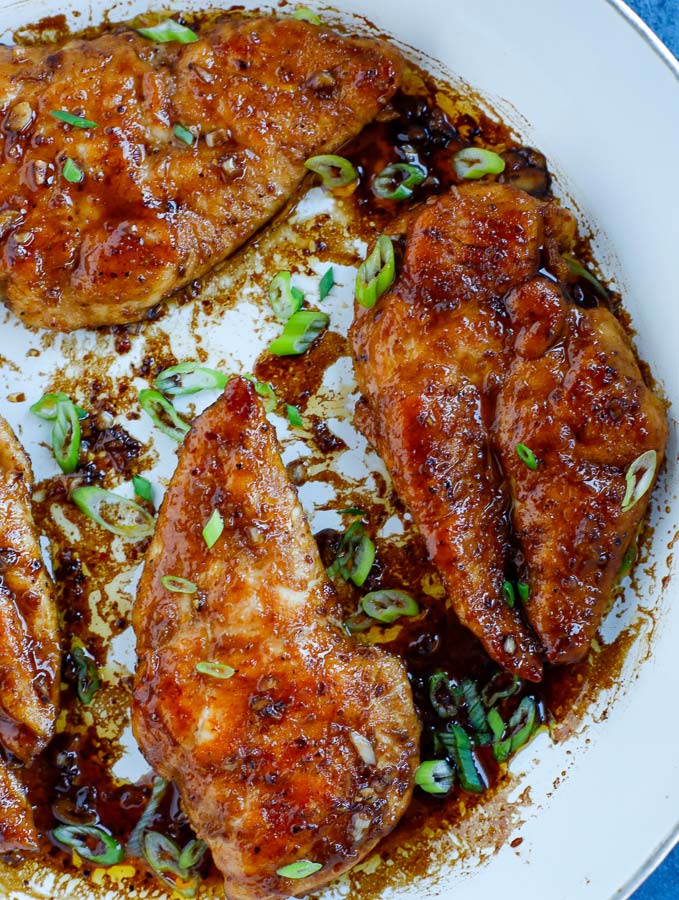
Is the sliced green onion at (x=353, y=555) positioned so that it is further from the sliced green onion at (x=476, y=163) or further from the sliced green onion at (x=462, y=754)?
the sliced green onion at (x=476, y=163)

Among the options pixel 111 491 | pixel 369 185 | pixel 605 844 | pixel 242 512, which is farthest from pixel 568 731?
pixel 369 185

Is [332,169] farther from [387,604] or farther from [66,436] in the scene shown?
[387,604]

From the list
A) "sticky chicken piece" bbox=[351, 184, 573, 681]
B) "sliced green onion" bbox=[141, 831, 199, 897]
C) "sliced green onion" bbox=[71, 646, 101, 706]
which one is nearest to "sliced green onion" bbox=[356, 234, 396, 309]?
"sticky chicken piece" bbox=[351, 184, 573, 681]

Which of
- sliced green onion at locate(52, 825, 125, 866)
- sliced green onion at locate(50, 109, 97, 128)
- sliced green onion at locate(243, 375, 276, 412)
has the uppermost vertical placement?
sliced green onion at locate(50, 109, 97, 128)

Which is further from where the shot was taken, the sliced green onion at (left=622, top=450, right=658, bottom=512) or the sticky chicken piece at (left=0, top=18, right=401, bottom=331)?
the sticky chicken piece at (left=0, top=18, right=401, bottom=331)

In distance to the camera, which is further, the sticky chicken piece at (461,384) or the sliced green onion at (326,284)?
the sliced green onion at (326,284)

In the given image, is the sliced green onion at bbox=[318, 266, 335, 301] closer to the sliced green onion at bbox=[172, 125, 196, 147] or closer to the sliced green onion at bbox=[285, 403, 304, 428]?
the sliced green onion at bbox=[285, 403, 304, 428]

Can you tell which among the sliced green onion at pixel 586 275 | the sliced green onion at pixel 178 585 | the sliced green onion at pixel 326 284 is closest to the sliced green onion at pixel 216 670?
the sliced green onion at pixel 178 585
